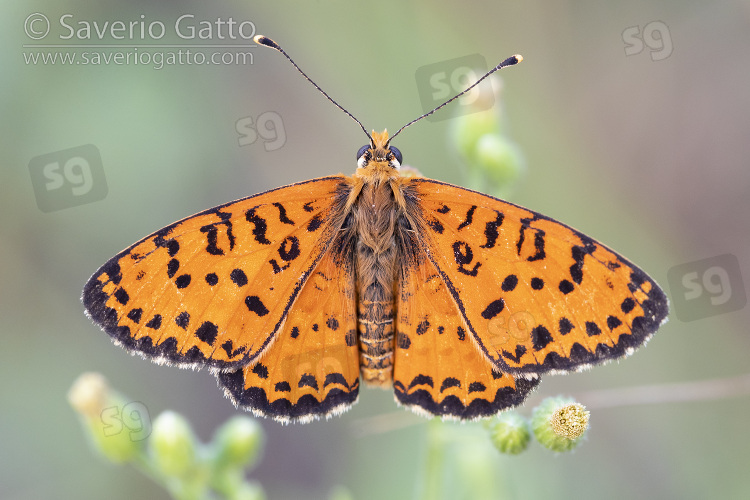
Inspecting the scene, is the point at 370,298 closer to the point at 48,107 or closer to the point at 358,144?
the point at 358,144

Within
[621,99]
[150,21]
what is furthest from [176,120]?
[621,99]

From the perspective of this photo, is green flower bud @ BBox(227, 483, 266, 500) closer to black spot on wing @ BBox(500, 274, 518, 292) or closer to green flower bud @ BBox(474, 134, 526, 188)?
black spot on wing @ BBox(500, 274, 518, 292)

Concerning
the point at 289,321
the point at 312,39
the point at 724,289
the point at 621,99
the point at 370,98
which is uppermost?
the point at 312,39

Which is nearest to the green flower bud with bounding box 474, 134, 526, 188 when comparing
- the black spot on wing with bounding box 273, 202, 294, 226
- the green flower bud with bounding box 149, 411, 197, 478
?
the black spot on wing with bounding box 273, 202, 294, 226

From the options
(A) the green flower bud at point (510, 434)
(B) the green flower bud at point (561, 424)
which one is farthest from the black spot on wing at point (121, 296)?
(B) the green flower bud at point (561, 424)

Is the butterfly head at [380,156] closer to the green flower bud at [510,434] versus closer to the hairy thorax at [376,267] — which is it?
the hairy thorax at [376,267]

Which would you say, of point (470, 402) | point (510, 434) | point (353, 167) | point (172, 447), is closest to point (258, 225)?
point (470, 402)
